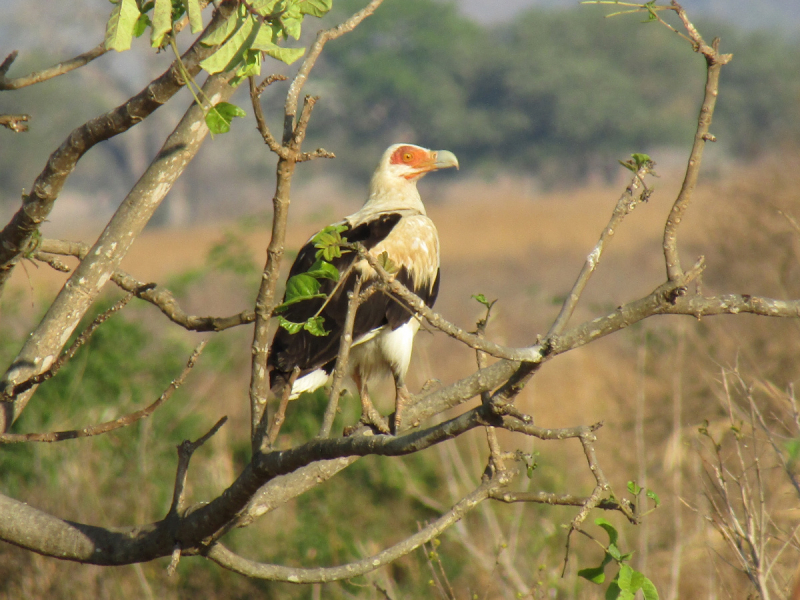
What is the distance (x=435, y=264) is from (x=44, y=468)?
362cm

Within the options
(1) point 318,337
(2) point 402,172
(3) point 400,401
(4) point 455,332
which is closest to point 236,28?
(4) point 455,332

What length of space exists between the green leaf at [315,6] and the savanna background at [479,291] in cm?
150

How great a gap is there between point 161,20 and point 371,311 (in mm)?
2281

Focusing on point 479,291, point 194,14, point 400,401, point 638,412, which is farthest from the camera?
point 479,291

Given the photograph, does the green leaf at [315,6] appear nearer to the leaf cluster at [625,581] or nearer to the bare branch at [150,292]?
the bare branch at [150,292]

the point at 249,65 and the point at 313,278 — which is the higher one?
the point at 249,65

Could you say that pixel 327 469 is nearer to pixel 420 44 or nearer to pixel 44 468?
pixel 44 468

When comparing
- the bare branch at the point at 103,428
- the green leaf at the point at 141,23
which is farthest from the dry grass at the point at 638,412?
the green leaf at the point at 141,23

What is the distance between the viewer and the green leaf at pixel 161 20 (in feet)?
6.27

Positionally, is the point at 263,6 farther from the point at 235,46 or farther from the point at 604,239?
the point at 604,239

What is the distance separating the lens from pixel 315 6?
1.92m

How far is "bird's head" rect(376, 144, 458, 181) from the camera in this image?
5250mm

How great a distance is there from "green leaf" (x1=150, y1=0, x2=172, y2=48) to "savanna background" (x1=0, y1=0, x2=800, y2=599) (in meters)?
1.29

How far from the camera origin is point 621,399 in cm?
775
